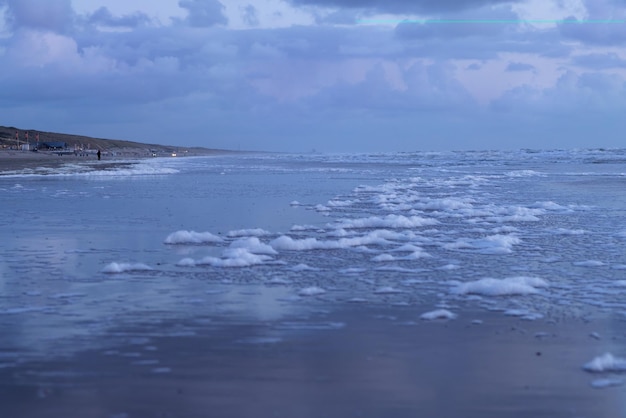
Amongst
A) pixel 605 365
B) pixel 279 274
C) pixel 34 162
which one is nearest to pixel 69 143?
pixel 34 162

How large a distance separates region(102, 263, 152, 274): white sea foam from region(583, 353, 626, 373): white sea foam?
5.70 metres

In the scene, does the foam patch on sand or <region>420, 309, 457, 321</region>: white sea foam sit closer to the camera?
<region>420, 309, 457, 321</region>: white sea foam

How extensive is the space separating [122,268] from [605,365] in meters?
5.97

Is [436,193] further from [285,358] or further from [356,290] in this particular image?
[285,358]

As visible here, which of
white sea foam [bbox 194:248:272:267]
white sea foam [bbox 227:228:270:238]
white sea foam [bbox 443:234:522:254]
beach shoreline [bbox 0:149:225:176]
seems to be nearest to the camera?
white sea foam [bbox 194:248:272:267]

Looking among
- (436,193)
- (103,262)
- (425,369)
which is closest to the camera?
(425,369)

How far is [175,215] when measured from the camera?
16656 millimetres

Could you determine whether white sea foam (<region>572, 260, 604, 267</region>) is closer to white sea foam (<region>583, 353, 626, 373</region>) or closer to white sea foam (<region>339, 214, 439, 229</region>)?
white sea foam (<region>583, 353, 626, 373</region>)

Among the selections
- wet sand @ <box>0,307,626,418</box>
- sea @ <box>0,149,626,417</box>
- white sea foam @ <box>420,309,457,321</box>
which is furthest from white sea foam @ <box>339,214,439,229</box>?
wet sand @ <box>0,307,626,418</box>

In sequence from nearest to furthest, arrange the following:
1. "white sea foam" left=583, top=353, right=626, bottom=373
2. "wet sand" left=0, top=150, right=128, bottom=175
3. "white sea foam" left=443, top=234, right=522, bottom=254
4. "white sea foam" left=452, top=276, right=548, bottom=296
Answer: "white sea foam" left=583, top=353, right=626, bottom=373, "white sea foam" left=452, top=276, right=548, bottom=296, "white sea foam" left=443, top=234, right=522, bottom=254, "wet sand" left=0, top=150, right=128, bottom=175

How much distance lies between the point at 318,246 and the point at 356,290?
3.27m

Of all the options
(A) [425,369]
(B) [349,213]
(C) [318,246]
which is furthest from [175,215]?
(A) [425,369]

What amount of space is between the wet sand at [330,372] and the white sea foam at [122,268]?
2759 millimetres

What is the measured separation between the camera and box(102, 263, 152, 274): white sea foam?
30.7ft
